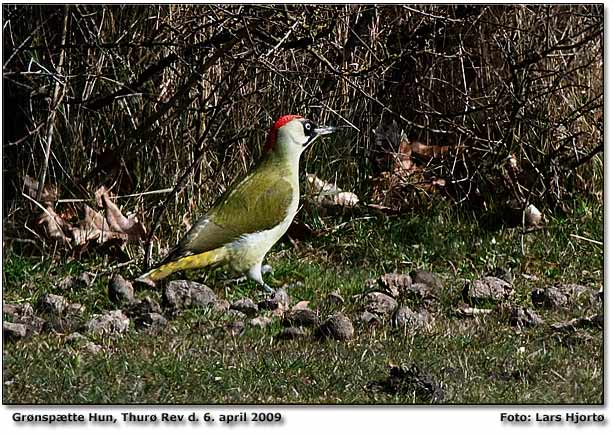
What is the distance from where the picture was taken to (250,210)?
657 centimetres

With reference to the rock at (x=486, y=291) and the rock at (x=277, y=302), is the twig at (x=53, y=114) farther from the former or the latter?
the rock at (x=486, y=291)

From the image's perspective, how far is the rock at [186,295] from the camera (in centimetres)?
633

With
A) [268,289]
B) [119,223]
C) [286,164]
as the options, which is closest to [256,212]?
[286,164]

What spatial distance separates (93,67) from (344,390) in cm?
350

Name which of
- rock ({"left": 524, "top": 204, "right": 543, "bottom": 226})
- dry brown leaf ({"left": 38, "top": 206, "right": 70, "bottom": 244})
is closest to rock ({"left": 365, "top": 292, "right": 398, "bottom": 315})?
rock ({"left": 524, "top": 204, "right": 543, "bottom": 226})

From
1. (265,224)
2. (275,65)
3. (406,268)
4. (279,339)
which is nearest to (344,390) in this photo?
(279,339)

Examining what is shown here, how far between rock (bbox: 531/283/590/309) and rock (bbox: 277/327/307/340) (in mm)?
1395

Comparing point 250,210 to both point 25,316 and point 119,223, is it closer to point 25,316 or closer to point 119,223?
point 25,316

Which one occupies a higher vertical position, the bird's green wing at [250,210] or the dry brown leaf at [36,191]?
the bird's green wing at [250,210]

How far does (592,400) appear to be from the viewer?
5.07m

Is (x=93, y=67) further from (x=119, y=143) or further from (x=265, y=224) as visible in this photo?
(x=265, y=224)

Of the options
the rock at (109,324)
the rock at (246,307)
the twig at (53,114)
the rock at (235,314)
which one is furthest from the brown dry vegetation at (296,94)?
the rock at (109,324)

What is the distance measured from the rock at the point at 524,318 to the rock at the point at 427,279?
615 millimetres

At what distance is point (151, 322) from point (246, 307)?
53 cm
